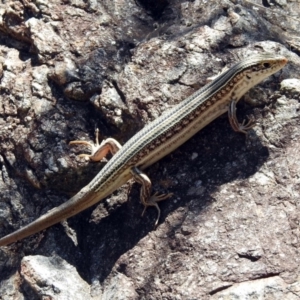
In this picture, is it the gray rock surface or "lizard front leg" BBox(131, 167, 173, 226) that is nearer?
the gray rock surface

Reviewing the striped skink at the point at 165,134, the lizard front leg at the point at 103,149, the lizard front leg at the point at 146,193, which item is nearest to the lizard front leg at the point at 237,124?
the striped skink at the point at 165,134

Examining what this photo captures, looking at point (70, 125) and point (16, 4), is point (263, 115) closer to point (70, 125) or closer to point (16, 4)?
point (70, 125)

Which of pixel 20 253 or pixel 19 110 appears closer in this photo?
pixel 20 253

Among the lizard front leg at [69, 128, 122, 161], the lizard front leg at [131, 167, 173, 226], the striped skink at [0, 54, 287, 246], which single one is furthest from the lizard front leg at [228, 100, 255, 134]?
the lizard front leg at [69, 128, 122, 161]

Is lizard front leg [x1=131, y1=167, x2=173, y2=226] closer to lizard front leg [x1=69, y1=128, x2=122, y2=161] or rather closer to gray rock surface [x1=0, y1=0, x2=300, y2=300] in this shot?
gray rock surface [x1=0, y1=0, x2=300, y2=300]

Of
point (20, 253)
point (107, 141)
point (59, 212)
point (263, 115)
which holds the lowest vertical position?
point (20, 253)

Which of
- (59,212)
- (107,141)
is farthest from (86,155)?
(59,212)

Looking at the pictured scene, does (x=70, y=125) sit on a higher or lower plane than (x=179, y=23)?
lower
